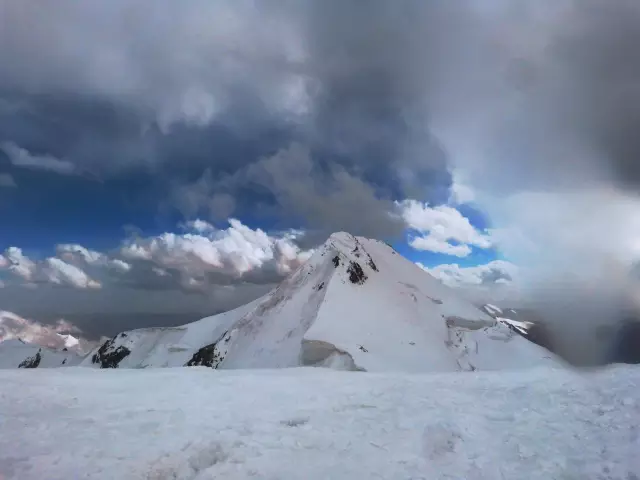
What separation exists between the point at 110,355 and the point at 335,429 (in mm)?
92181

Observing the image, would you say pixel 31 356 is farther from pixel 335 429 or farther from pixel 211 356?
pixel 335 429

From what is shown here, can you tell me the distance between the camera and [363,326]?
179 feet

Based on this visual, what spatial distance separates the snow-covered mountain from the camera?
167 feet

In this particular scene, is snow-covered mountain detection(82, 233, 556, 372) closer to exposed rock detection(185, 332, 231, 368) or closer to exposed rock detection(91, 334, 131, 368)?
exposed rock detection(185, 332, 231, 368)

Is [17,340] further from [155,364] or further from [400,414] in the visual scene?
[400,414]

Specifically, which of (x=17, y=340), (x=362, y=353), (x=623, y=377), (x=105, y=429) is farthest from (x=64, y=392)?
(x=17, y=340)

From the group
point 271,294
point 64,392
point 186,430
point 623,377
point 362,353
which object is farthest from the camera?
point 271,294

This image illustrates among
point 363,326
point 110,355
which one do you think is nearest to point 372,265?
point 363,326

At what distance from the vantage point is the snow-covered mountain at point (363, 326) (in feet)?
167

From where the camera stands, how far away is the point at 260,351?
2365 inches

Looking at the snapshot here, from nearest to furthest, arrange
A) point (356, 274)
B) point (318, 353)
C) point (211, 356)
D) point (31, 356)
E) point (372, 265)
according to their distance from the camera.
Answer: point (318, 353) < point (356, 274) < point (211, 356) < point (372, 265) < point (31, 356)

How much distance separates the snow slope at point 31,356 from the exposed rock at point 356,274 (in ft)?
225

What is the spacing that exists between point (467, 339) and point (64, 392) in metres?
61.4

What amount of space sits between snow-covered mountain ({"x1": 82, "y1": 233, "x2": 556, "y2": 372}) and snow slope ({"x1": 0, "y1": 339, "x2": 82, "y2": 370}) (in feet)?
140
